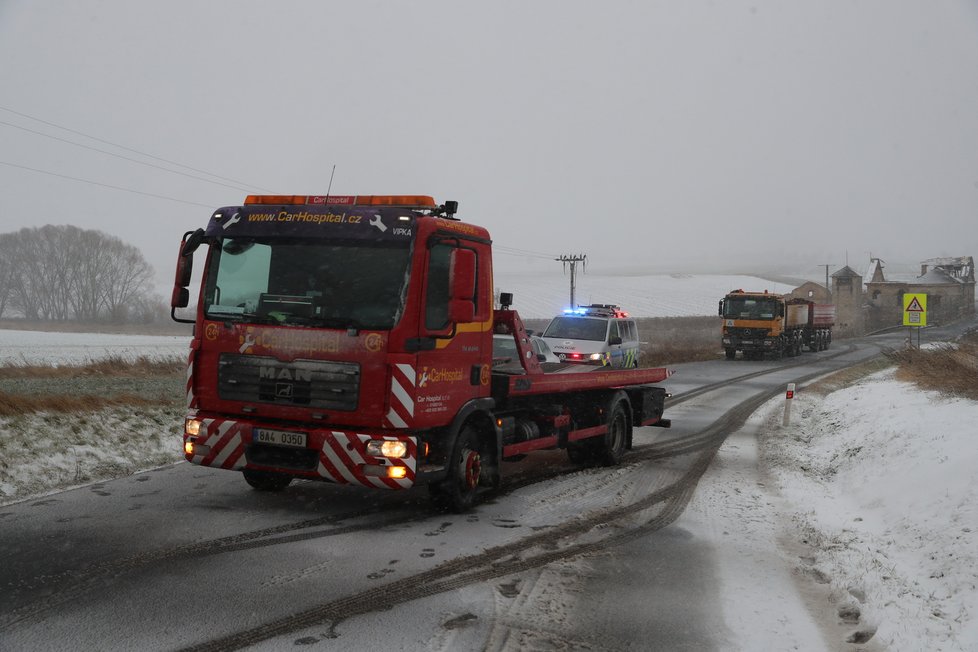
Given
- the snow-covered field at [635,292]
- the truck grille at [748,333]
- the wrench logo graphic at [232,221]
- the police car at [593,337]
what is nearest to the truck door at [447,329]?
the wrench logo graphic at [232,221]

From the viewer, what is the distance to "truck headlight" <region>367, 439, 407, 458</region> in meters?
6.52

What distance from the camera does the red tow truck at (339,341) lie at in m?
→ 6.54

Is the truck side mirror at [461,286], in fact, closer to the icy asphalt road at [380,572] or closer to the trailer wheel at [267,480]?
the icy asphalt road at [380,572]

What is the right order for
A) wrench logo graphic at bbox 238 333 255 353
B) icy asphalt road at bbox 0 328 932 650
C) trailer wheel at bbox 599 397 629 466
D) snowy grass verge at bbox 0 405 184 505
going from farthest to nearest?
1. trailer wheel at bbox 599 397 629 466
2. snowy grass verge at bbox 0 405 184 505
3. wrench logo graphic at bbox 238 333 255 353
4. icy asphalt road at bbox 0 328 932 650

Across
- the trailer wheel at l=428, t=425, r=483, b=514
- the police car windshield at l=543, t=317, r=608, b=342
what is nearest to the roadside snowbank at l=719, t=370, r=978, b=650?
the trailer wheel at l=428, t=425, r=483, b=514

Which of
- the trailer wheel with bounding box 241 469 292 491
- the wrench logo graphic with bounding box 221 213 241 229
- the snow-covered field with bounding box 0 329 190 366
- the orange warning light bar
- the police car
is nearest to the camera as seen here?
the orange warning light bar

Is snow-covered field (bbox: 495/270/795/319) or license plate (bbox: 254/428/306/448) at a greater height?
snow-covered field (bbox: 495/270/795/319)

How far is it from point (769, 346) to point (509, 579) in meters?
33.5

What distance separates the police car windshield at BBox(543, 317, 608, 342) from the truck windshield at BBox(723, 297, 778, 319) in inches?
674

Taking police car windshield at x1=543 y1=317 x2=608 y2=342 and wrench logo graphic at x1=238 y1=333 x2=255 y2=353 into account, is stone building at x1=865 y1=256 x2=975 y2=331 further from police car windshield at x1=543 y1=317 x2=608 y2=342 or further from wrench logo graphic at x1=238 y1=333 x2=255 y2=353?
wrench logo graphic at x1=238 y1=333 x2=255 y2=353

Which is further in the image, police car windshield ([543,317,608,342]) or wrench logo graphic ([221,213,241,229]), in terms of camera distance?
police car windshield ([543,317,608,342])

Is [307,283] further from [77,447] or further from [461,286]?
[77,447]

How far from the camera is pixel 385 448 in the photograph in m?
6.53

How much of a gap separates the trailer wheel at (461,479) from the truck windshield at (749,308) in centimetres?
3156
